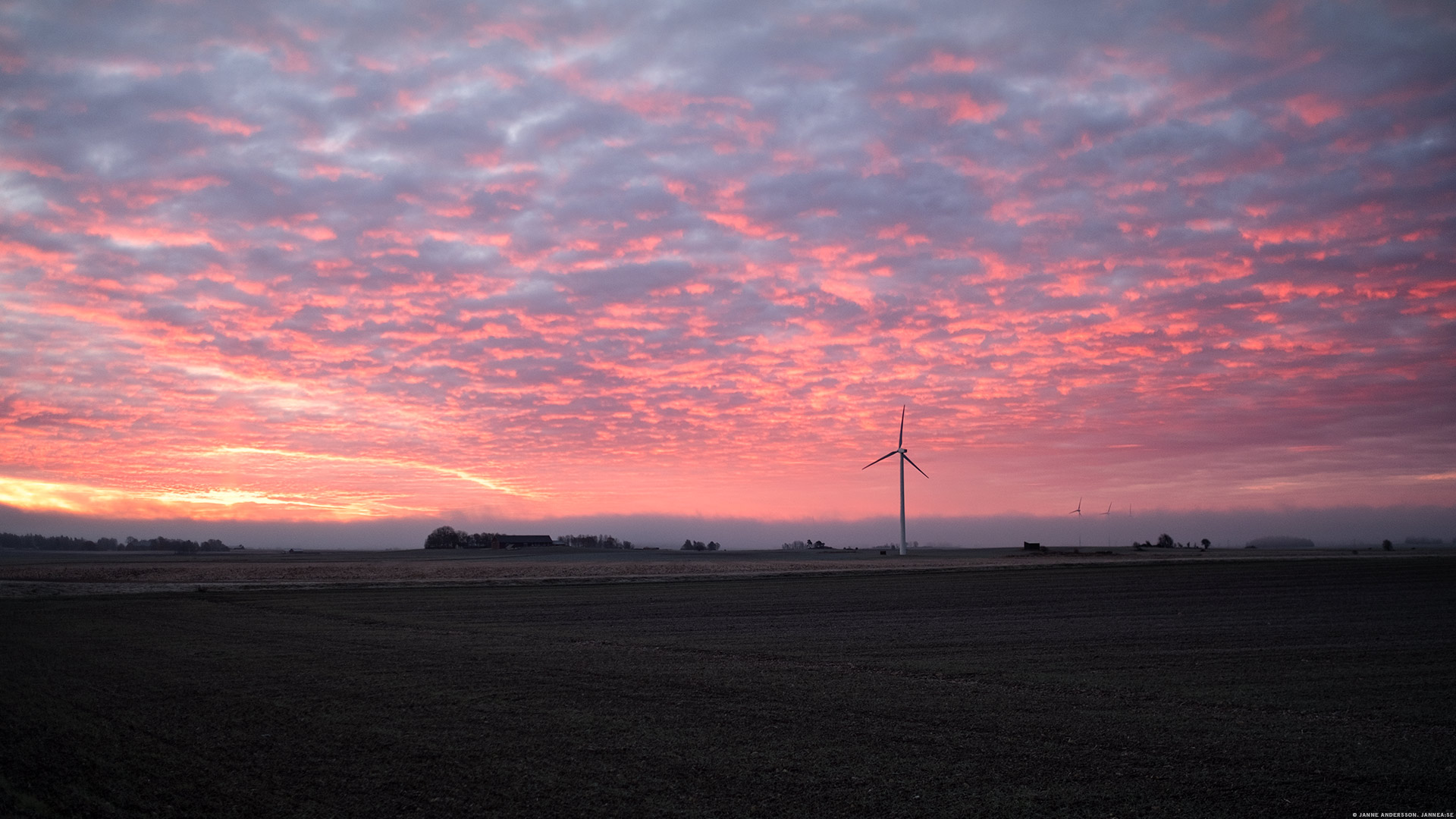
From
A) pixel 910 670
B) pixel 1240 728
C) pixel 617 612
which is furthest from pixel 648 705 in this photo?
pixel 617 612

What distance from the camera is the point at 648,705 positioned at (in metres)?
15.2

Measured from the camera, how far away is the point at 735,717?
14133 mm

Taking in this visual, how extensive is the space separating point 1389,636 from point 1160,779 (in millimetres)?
20698

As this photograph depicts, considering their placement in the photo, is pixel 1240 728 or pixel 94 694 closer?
pixel 1240 728

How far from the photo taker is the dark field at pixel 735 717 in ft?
31.7

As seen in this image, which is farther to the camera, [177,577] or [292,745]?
[177,577]

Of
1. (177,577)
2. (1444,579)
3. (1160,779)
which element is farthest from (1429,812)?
(177,577)

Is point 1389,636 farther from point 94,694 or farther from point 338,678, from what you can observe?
point 94,694

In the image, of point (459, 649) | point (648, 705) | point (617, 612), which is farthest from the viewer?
point (617, 612)

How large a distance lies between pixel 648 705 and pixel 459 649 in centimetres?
1031

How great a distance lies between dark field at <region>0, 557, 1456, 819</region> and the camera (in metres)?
9.66

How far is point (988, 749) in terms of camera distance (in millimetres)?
11719

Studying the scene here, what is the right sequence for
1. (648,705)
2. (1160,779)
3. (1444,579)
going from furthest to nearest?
(1444,579)
(648,705)
(1160,779)

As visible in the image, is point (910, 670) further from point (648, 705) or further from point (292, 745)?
point (292, 745)
